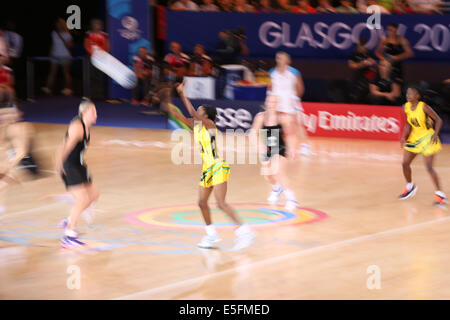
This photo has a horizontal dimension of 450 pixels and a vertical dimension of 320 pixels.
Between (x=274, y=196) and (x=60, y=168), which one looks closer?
(x=60, y=168)

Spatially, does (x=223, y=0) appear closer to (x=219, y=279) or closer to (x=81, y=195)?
(x=81, y=195)

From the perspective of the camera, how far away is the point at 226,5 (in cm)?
2411

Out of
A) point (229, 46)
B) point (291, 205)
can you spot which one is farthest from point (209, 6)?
point (291, 205)

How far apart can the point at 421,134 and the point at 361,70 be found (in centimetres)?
793

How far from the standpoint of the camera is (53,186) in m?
14.4

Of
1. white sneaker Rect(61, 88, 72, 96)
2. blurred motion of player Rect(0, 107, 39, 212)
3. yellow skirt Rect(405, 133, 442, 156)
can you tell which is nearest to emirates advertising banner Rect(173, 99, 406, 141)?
yellow skirt Rect(405, 133, 442, 156)

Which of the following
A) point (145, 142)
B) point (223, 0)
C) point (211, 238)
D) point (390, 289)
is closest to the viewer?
point (390, 289)

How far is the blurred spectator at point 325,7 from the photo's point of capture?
2256 centimetres

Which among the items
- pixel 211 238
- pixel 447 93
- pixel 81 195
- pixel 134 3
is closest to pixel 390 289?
pixel 211 238

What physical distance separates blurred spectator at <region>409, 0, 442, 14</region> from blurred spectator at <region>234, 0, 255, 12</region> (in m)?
4.60

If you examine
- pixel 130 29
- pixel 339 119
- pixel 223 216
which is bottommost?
pixel 223 216

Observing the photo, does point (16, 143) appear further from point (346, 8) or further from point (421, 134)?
point (346, 8)

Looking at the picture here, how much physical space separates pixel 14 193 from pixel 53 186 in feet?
2.73

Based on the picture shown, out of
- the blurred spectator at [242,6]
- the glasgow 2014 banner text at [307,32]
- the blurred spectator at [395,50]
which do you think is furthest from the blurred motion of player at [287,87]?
the blurred spectator at [242,6]
